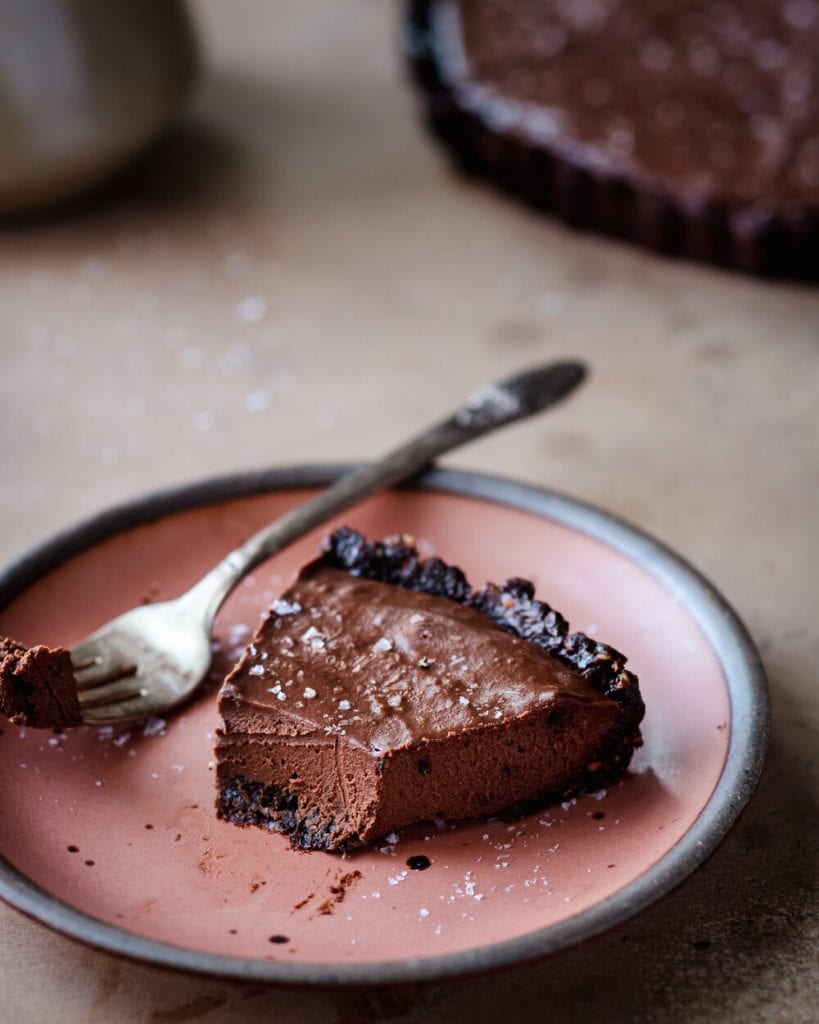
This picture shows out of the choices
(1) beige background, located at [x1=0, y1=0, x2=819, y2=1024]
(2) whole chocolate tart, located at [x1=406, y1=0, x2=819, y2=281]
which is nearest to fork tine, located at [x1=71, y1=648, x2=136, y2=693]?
(1) beige background, located at [x1=0, y1=0, x2=819, y2=1024]

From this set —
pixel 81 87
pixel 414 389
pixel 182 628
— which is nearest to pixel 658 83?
pixel 414 389

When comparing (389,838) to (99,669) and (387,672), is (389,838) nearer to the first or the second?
(387,672)

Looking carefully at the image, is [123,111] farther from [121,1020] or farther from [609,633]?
[121,1020]

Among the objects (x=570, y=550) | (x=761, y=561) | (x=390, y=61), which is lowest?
(x=761, y=561)

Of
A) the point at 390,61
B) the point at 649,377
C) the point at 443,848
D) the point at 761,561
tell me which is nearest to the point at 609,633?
the point at 443,848

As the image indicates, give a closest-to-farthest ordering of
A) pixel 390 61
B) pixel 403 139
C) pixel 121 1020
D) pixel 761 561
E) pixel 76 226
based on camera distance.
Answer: pixel 121 1020, pixel 761 561, pixel 76 226, pixel 403 139, pixel 390 61

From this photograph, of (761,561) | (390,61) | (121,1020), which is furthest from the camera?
(390,61)

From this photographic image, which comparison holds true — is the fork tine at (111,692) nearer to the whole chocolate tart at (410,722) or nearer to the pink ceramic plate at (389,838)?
the pink ceramic plate at (389,838)
